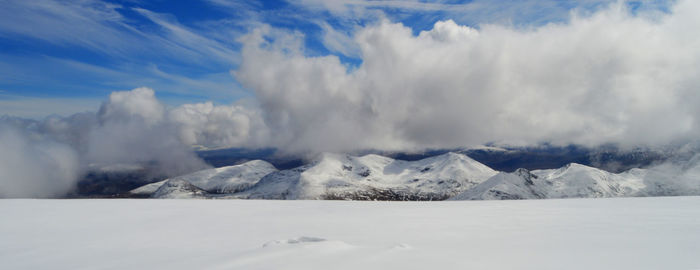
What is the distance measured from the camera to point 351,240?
8.82m

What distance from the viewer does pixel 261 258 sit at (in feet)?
22.8

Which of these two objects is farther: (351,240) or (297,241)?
(297,241)

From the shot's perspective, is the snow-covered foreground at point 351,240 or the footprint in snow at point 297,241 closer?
the snow-covered foreground at point 351,240

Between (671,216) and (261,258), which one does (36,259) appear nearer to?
(261,258)

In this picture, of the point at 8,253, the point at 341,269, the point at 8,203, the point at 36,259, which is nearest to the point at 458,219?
the point at 341,269

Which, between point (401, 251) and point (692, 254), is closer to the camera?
point (692, 254)

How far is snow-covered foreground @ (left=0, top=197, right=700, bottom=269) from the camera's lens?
670 centimetres

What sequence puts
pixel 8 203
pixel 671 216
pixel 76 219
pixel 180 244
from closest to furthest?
1. pixel 180 244
2. pixel 671 216
3. pixel 76 219
4. pixel 8 203

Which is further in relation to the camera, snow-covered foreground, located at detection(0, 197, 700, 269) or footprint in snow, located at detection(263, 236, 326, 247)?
footprint in snow, located at detection(263, 236, 326, 247)

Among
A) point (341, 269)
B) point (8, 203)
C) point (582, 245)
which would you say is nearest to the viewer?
point (341, 269)

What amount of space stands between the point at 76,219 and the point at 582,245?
1796cm

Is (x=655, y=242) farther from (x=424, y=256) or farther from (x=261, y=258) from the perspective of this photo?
(x=261, y=258)

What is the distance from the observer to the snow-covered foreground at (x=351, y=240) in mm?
6695

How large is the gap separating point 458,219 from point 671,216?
815 centimetres
